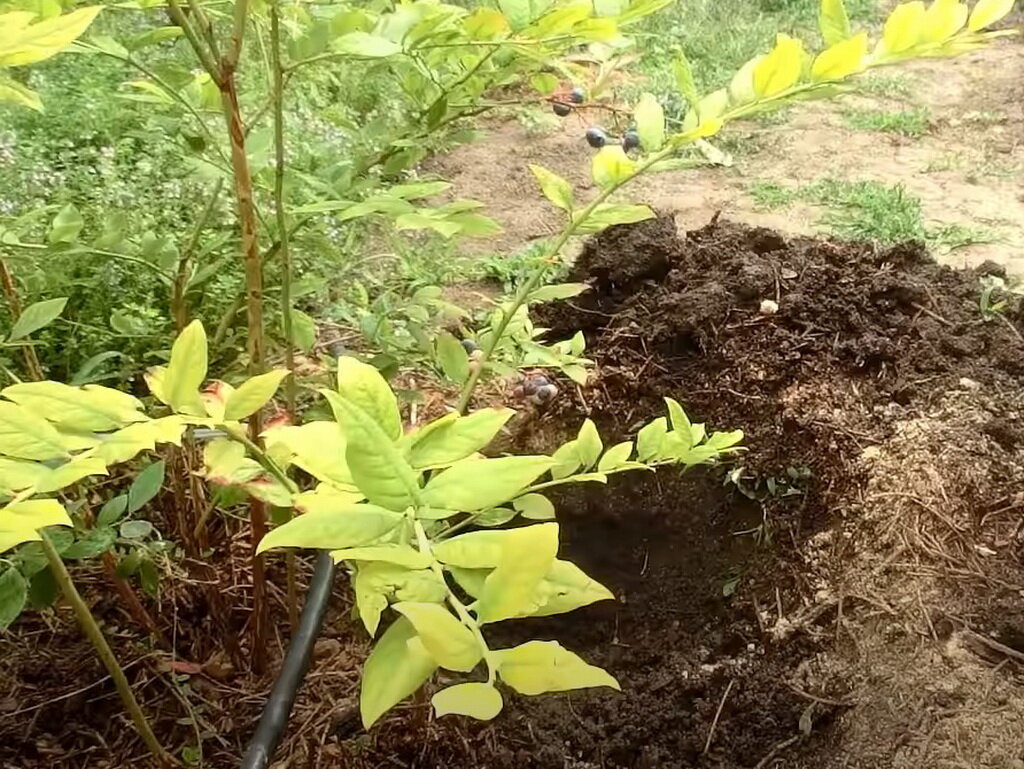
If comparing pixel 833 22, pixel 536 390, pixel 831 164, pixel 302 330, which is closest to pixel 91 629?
pixel 302 330

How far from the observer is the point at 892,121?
3.53 m

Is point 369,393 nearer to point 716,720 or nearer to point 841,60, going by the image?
point 841,60

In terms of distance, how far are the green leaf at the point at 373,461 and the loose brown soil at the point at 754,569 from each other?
2.54ft

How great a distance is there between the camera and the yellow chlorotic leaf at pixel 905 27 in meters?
0.79

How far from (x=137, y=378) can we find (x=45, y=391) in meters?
1.13

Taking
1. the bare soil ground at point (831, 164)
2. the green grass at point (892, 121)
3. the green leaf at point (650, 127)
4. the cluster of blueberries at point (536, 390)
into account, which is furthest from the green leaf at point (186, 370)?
the green grass at point (892, 121)

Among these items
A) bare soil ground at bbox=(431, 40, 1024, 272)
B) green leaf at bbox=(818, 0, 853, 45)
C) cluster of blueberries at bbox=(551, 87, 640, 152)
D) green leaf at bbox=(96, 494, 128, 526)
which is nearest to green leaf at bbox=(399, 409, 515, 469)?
green leaf at bbox=(818, 0, 853, 45)

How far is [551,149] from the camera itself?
350cm

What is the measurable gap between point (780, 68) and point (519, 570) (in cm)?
48

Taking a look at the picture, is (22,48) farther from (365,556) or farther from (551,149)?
(551,149)

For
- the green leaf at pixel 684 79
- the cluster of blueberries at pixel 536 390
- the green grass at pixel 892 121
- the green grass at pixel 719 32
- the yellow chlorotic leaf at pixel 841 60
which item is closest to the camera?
the yellow chlorotic leaf at pixel 841 60

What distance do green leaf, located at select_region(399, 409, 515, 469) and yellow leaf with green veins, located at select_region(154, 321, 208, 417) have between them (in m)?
0.15

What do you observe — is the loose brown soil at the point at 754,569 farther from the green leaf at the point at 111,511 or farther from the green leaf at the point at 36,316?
the green leaf at the point at 36,316

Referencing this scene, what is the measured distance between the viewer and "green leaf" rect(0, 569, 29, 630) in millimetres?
939
